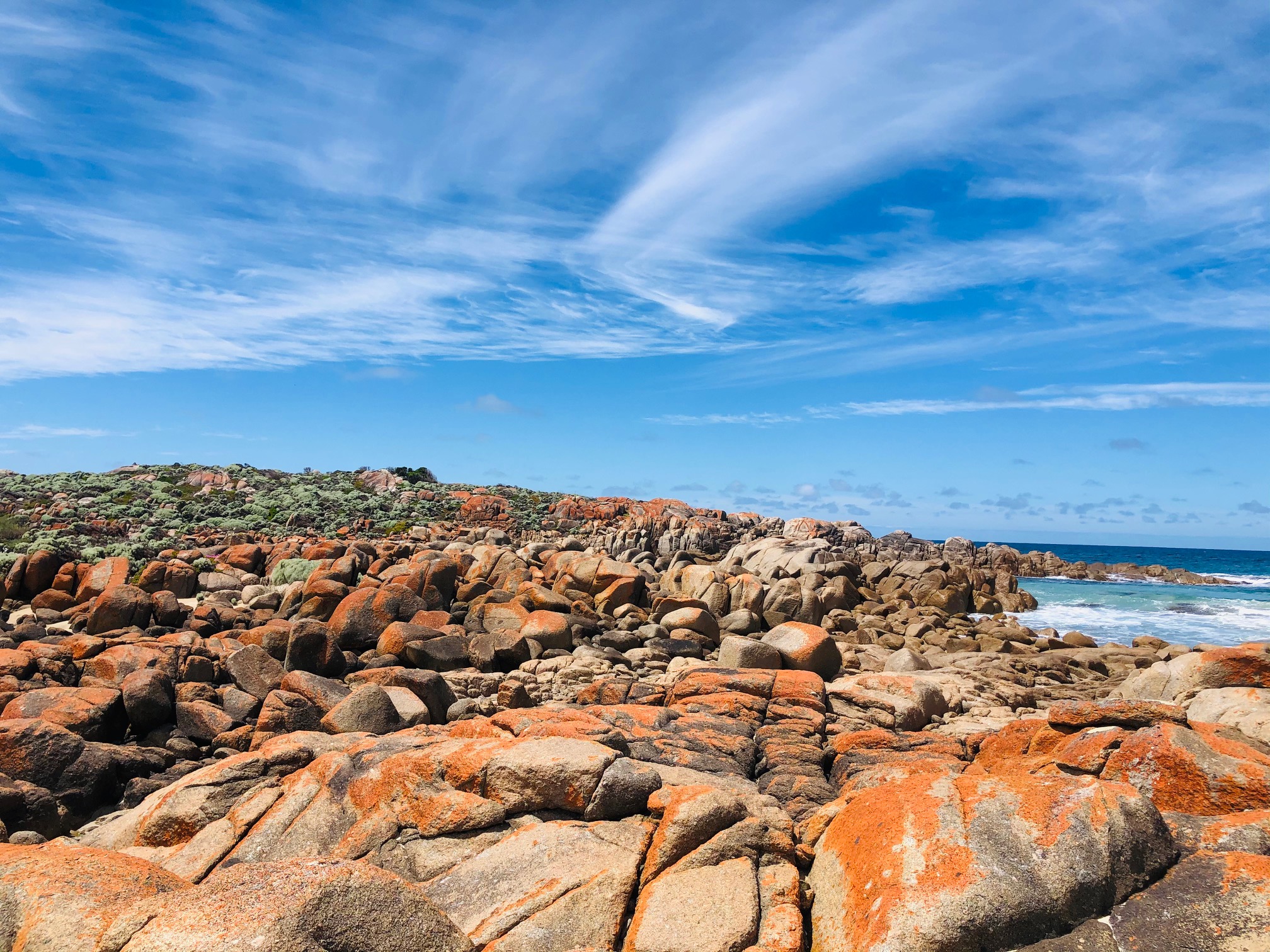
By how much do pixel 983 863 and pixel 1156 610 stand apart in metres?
47.2

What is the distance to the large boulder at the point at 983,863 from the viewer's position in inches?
216

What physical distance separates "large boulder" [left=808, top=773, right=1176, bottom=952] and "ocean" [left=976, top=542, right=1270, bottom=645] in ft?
103

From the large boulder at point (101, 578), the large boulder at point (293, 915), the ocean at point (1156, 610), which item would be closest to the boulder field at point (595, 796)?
the large boulder at point (293, 915)

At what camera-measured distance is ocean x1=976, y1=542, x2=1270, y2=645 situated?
117 ft

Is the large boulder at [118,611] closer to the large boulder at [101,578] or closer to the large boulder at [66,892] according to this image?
the large boulder at [101,578]

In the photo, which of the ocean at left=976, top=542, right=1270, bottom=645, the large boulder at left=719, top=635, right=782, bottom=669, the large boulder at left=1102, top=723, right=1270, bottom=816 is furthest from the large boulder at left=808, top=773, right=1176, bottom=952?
the ocean at left=976, top=542, right=1270, bottom=645

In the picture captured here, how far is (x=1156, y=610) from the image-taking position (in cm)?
4434

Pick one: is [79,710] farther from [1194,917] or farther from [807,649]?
[1194,917]

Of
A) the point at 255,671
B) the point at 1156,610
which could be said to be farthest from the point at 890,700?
the point at 1156,610

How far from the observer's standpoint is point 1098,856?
19.2 feet

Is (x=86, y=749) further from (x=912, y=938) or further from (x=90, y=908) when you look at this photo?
(x=912, y=938)

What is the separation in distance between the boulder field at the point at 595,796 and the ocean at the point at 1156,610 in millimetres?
17915

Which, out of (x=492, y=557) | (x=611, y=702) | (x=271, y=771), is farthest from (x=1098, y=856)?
(x=492, y=557)

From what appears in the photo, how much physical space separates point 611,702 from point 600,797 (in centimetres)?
701
